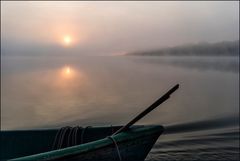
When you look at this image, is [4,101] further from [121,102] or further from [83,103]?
[121,102]

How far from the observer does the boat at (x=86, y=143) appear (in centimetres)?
648

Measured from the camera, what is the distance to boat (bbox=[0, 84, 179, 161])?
6.48 m

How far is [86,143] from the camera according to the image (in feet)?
22.9

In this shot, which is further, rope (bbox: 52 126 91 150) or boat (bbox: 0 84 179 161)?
rope (bbox: 52 126 91 150)

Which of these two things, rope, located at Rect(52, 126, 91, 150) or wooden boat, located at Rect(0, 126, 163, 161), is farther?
rope, located at Rect(52, 126, 91, 150)

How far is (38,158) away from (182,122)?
11401mm

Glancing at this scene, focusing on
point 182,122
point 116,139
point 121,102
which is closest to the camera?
point 116,139

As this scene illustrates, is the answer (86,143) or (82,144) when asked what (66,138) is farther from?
(82,144)

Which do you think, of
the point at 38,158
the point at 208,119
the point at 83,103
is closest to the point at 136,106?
the point at 83,103

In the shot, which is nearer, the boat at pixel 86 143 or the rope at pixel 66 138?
the boat at pixel 86 143

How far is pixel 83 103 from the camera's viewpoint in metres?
23.1

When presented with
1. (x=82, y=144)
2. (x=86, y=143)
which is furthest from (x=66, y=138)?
(x=82, y=144)

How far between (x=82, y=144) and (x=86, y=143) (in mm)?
203

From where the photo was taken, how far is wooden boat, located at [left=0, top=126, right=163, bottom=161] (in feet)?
21.2
